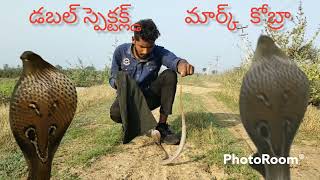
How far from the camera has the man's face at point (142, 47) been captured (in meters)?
4.95

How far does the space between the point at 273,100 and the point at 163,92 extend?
3379mm

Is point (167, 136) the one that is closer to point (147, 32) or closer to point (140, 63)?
point (140, 63)

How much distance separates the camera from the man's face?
16.2ft

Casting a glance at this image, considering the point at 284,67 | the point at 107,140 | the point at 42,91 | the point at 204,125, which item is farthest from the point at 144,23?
the point at 284,67

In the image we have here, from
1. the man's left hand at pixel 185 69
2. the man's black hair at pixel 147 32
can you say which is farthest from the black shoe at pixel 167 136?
the man's black hair at pixel 147 32

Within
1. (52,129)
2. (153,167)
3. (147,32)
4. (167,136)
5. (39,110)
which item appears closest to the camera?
(39,110)

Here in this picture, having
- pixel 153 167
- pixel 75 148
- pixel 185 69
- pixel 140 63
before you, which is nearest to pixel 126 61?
pixel 140 63

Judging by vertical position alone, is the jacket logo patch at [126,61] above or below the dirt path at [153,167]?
above

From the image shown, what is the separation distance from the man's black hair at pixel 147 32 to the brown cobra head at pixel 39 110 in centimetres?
223

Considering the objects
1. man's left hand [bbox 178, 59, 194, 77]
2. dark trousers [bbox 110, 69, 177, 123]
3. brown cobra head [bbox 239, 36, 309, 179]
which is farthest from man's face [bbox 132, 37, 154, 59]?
brown cobra head [bbox 239, 36, 309, 179]

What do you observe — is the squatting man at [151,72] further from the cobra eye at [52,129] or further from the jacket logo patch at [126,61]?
the cobra eye at [52,129]

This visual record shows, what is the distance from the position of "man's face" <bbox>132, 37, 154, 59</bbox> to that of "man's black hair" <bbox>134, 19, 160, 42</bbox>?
0.16ft

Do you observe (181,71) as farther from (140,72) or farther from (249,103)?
(249,103)

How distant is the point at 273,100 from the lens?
1.93 meters
